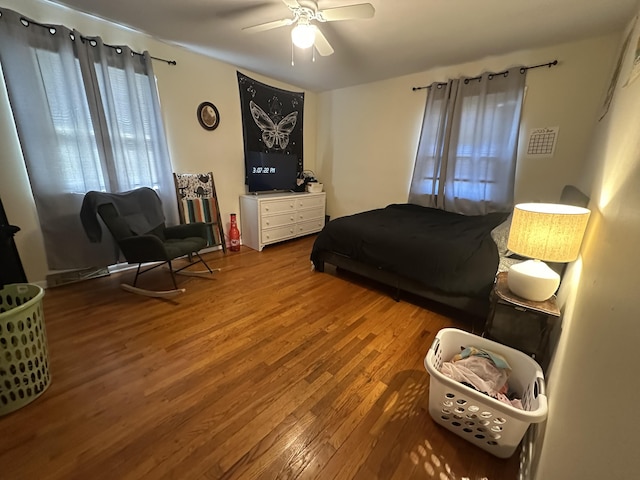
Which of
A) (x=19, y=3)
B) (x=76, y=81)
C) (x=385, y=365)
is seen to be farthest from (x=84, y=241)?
(x=385, y=365)

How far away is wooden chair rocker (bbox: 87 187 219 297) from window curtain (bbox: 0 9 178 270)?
0.29 m

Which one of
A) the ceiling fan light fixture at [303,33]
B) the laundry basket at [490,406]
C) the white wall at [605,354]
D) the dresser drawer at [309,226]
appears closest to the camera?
the white wall at [605,354]

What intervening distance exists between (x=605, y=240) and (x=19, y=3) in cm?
392

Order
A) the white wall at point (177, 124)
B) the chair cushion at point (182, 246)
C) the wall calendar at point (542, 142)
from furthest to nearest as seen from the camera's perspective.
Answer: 1. the wall calendar at point (542, 142)
2. the chair cushion at point (182, 246)
3. the white wall at point (177, 124)

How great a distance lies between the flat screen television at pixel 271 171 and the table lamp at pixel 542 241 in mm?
3283

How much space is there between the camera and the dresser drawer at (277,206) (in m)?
3.61

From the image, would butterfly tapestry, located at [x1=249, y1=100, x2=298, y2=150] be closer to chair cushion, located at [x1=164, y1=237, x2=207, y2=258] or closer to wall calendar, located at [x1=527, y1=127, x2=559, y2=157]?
chair cushion, located at [x1=164, y1=237, x2=207, y2=258]

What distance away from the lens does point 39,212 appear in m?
2.29

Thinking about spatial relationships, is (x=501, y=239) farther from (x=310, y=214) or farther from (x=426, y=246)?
(x=310, y=214)

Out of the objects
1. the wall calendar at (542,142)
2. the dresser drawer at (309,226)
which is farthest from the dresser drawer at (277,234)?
the wall calendar at (542,142)

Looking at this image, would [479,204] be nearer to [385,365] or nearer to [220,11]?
[385,365]

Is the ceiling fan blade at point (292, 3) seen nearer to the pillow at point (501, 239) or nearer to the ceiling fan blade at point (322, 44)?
the ceiling fan blade at point (322, 44)

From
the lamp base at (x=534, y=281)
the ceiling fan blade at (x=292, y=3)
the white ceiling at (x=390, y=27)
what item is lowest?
the lamp base at (x=534, y=281)

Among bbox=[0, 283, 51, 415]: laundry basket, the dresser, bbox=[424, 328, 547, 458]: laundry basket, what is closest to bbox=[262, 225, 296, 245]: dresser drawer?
the dresser
